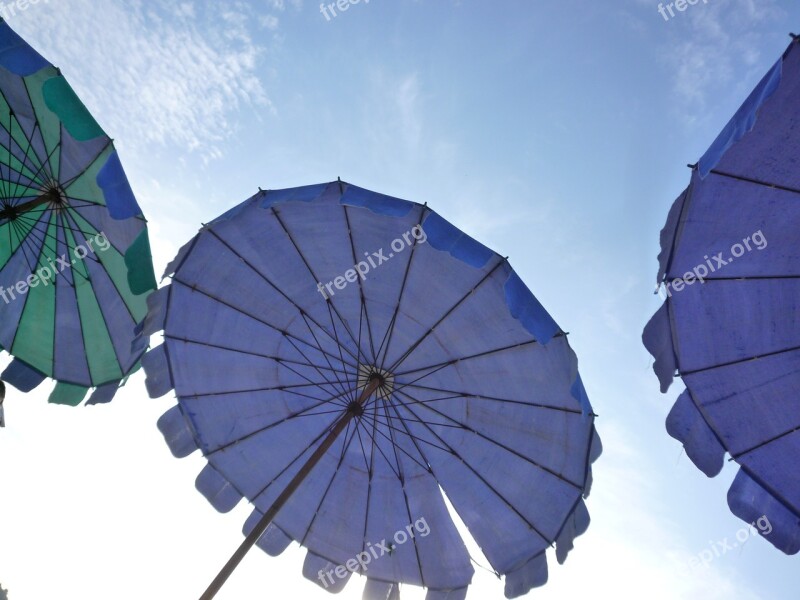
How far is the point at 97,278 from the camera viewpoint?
867 cm

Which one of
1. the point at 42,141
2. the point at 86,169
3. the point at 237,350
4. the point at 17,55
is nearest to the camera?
the point at 17,55

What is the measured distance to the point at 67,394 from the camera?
916 centimetres

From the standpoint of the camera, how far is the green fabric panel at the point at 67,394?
9125 millimetres

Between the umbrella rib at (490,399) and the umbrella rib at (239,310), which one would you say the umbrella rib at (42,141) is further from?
the umbrella rib at (490,399)

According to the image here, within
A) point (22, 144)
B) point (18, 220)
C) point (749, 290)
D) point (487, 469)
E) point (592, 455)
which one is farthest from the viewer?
point (18, 220)

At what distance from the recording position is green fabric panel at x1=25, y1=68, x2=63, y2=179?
7398 millimetres

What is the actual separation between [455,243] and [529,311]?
103 cm

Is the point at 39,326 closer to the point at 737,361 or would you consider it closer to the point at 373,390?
the point at 373,390

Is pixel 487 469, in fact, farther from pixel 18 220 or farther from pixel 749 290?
pixel 18 220

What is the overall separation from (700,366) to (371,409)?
14.7ft

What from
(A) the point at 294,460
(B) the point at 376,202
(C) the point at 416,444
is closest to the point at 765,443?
(C) the point at 416,444

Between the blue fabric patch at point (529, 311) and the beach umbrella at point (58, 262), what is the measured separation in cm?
490

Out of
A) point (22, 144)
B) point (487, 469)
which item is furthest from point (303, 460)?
point (22, 144)

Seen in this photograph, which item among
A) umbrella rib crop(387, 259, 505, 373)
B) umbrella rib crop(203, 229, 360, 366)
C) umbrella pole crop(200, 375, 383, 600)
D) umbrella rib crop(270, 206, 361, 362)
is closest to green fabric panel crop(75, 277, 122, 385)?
umbrella rib crop(203, 229, 360, 366)
